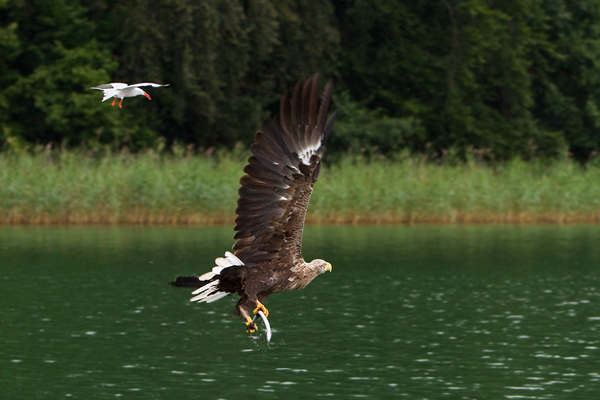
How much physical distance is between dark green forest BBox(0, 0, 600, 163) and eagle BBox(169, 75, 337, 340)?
72.4ft

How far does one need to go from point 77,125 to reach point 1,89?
275cm

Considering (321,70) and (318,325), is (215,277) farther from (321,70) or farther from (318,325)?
(321,70)

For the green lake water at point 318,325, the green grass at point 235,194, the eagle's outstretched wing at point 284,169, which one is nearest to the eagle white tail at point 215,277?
the eagle's outstretched wing at point 284,169

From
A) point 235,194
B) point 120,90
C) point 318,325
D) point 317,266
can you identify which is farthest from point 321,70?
point 317,266

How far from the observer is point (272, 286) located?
9.15 meters

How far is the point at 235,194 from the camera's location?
26656 mm

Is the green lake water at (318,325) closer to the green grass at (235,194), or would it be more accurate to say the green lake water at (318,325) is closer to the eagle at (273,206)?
the eagle at (273,206)

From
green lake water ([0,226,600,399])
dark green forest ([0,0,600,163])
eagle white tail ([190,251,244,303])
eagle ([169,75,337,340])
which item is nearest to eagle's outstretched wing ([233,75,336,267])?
eagle ([169,75,337,340])

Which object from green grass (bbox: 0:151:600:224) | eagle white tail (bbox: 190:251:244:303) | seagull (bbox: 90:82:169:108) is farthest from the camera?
green grass (bbox: 0:151:600:224)

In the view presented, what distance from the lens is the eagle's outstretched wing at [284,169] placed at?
8828 mm

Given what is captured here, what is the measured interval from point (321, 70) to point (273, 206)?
89.5ft

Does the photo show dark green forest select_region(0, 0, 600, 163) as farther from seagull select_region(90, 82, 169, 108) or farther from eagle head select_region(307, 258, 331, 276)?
eagle head select_region(307, 258, 331, 276)

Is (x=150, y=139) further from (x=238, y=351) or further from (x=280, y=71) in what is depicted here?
(x=238, y=351)

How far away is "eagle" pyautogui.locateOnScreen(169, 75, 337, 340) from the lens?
884 centimetres
